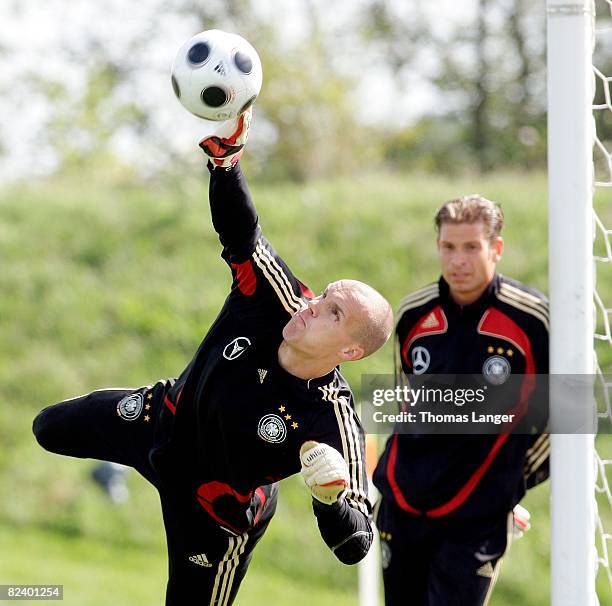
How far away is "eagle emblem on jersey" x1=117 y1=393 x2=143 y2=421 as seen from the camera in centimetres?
422

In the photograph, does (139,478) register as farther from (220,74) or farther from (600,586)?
(220,74)

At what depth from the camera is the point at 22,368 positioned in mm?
11016

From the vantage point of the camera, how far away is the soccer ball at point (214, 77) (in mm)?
3539

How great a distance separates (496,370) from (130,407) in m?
1.54

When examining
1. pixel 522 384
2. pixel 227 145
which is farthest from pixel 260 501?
pixel 227 145

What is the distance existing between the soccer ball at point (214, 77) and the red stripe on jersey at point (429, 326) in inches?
57.6

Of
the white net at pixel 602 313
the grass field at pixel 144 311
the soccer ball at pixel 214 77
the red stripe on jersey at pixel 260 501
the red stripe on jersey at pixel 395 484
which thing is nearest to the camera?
the soccer ball at pixel 214 77

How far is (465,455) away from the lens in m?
4.52

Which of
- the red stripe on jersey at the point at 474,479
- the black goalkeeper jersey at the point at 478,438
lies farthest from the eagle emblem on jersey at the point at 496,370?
the red stripe on jersey at the point at 474,479

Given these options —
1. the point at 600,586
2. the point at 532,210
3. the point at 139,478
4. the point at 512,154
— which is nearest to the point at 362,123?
the point at 512,154

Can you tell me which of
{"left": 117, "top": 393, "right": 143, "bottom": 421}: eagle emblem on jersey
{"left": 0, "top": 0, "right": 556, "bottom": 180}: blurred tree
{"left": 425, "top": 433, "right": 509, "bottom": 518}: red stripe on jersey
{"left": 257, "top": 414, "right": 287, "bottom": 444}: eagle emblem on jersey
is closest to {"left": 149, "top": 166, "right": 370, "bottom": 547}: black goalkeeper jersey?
{"left": 257, "top": 414, "right": 287, "bottom": 444}: eagle emblem on jersey

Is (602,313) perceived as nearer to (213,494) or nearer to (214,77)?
(213,494)

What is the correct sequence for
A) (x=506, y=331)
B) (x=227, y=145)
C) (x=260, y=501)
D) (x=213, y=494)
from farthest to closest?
1. (x=506, y=331)
2. (x=260, y=501)
3. (x=213, y=494)
4. (x=227, y=145)

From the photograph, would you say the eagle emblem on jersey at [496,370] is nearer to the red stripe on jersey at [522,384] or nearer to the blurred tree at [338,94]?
the red stripe on jersey at [522,384]
